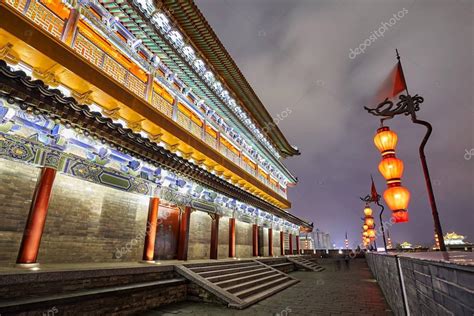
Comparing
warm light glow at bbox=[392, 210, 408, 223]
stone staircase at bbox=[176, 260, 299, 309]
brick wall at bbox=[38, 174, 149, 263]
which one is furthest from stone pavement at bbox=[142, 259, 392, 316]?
warm light glow at bbox=[392, 210, 408, 223]

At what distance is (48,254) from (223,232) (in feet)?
32.6

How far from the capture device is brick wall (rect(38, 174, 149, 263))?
6.71 m

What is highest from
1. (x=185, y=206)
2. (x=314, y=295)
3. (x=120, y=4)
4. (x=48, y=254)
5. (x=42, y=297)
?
(x=120, y=4)

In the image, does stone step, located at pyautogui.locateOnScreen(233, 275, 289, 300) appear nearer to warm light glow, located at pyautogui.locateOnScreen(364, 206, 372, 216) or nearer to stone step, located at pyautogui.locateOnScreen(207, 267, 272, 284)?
stone step, located at pyautogui.locateOnScreen(207, 267, 272, 284)

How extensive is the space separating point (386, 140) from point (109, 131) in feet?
21.3

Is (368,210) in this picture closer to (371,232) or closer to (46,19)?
(371,232)

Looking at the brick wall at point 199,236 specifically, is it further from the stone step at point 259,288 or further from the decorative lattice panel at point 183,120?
the decorative lattice panel at point 183,120

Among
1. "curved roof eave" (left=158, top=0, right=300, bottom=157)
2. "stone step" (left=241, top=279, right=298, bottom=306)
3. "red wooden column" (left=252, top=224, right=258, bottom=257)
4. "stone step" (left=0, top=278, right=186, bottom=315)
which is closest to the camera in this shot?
"stone step" (left=0, top=278, right=186, bottom=315)

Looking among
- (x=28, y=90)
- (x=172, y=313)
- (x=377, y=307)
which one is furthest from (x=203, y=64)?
(x=377, y=307)

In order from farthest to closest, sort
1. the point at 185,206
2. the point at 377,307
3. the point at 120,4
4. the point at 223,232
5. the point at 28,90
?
the point at 223,232, the point at 185,206, the point at 120,4, the point at 377,307, the point at 28,90

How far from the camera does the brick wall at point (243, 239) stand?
55.3 ft

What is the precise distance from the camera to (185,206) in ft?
34.1

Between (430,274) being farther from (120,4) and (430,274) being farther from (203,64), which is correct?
(203,64)

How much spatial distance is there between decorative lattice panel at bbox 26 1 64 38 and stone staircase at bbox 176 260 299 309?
8.12m
